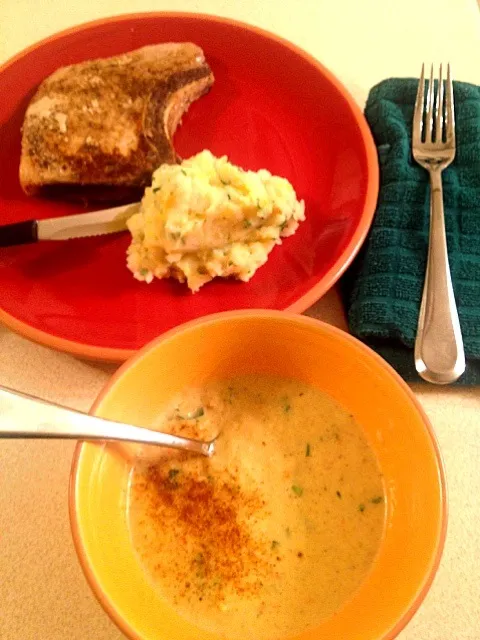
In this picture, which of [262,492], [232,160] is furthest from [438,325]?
[232,160]

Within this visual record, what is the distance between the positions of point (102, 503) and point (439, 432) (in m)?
0.58

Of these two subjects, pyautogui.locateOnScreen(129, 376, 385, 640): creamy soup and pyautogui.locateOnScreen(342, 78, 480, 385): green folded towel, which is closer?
pyautogui.locateOnScreen(129, 376, 385, 640): creamy soup

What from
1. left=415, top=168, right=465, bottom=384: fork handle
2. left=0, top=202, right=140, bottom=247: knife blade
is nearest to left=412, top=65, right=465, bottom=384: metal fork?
left=415, top=168, right=465, bottom=384: fork handle

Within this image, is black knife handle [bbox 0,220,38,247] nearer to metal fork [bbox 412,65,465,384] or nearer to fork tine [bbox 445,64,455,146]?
metal fork [bbox 412,65,465,384]

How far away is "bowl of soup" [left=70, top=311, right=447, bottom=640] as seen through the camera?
683mm

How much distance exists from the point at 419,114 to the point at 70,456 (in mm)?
971

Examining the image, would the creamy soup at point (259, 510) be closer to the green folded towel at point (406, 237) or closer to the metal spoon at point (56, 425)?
the metal spoon at point (56, 425)

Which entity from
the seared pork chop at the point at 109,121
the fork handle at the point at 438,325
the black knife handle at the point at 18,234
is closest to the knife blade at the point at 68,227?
the black knife handle at the point at 18,234

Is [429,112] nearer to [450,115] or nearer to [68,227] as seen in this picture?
[450,115]

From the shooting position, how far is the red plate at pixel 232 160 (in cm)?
106

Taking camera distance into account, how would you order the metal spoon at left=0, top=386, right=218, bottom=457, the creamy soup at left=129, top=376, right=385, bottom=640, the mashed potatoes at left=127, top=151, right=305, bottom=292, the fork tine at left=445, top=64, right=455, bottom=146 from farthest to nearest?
the fork tine at left=445, top=64, right=455, bottom=146, the mashed potatoes at left=127, top=151, right=305, bottom=292, the creamy soup at left=129, top=376, right=385, bottom=640, the metal spoon at left=0, top=386, right=218, bottom=457

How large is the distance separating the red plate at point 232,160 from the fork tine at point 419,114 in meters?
0.11

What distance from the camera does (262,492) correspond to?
78 cm

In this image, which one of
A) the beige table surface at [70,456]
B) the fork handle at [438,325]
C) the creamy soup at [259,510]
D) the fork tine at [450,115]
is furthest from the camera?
the fork tine at [450,115]
